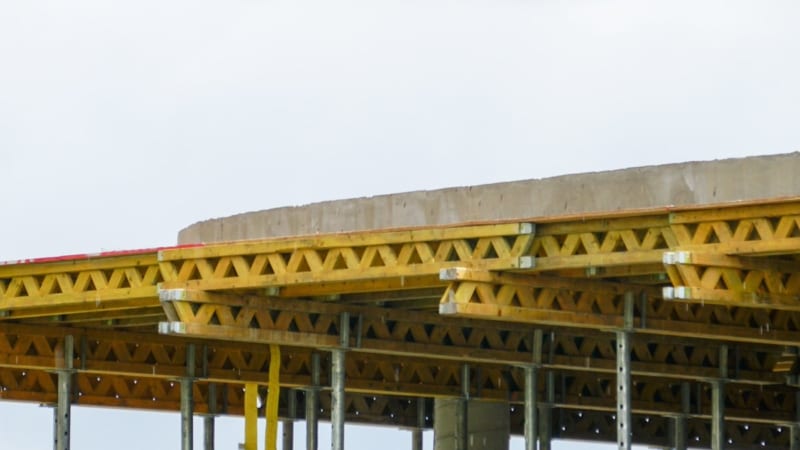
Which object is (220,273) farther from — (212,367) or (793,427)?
(793,427)

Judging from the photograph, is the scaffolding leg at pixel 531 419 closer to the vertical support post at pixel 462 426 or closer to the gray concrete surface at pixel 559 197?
the gray concrete surface at pixel 559 197

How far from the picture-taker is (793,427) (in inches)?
2039

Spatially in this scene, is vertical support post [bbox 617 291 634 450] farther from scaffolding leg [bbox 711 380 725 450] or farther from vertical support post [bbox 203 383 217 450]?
vertical support post [bbox 203 383 217 450]

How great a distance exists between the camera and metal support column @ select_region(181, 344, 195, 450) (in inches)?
1693

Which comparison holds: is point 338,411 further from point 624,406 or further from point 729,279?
point 729,279

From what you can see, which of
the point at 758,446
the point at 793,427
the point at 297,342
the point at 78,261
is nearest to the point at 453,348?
the point at 297,342

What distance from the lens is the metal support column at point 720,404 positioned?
134ft

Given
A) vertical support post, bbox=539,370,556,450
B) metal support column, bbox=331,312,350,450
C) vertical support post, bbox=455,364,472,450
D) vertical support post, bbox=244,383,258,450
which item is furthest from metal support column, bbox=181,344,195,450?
vertical support post, bbox=539,370,556,450

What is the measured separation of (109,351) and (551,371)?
958cm

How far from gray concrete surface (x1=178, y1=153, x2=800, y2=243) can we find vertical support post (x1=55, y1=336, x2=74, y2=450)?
204 inches

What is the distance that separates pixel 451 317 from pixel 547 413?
10.8 m

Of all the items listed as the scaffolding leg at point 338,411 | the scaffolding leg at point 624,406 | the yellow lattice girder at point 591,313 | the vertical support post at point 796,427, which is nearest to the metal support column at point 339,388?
the scaffolding leg at point 338,411

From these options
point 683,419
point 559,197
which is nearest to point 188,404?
point 683,419

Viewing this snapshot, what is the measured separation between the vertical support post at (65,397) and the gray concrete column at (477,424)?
30.0 ft
